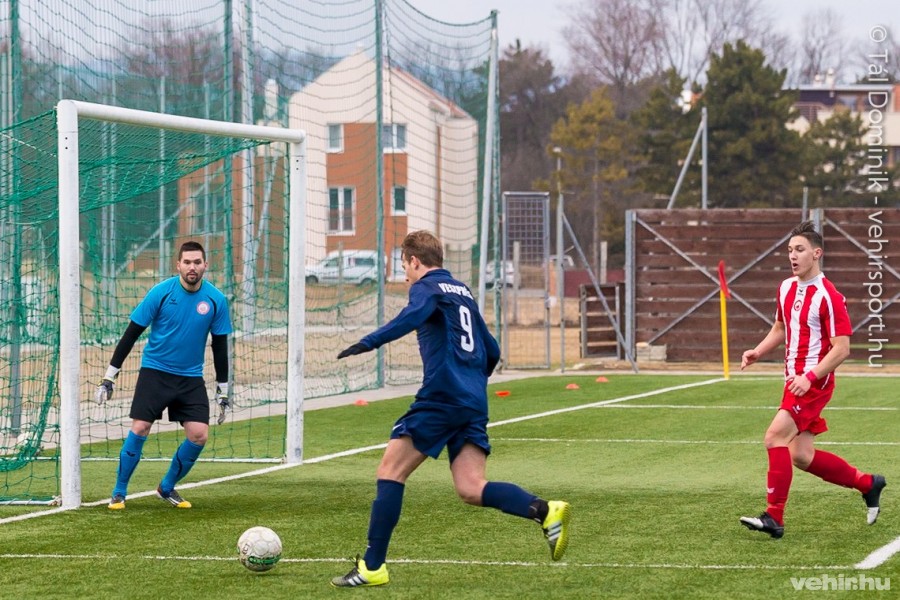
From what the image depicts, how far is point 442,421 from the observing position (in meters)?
6.71

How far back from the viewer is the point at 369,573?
6.56 meters

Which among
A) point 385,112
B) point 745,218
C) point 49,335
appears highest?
point 385,112

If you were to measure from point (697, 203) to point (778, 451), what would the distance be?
45216 mm

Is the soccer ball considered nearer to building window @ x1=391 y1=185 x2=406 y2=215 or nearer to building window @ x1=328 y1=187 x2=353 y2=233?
building window @ x1=328 y1=187 x2=353 y2=233

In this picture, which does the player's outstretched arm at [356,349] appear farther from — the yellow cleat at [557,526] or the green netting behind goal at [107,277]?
the green netting behind goal at [107,277]

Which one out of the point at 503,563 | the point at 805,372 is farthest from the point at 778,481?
the point at 503,563

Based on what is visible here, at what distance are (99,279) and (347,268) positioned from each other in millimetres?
5889

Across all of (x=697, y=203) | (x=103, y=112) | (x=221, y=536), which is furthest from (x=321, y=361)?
(x=697, y=203)

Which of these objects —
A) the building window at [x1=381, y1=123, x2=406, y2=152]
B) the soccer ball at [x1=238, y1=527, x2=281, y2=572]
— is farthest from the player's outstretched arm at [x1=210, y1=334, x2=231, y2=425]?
the building window at [x1=381, y1=123, x2=406, y2=152]

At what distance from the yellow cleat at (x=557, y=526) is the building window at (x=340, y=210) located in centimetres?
1295

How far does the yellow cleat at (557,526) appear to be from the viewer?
670cm

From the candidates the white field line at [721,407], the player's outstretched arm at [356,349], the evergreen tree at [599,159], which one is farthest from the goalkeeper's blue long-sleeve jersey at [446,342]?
the evergreen tree at [599,159]

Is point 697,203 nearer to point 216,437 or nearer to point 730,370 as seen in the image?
point 730,370

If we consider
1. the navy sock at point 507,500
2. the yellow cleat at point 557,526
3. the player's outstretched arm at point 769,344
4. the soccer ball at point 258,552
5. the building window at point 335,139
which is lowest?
the soccer ball at point 258,552
